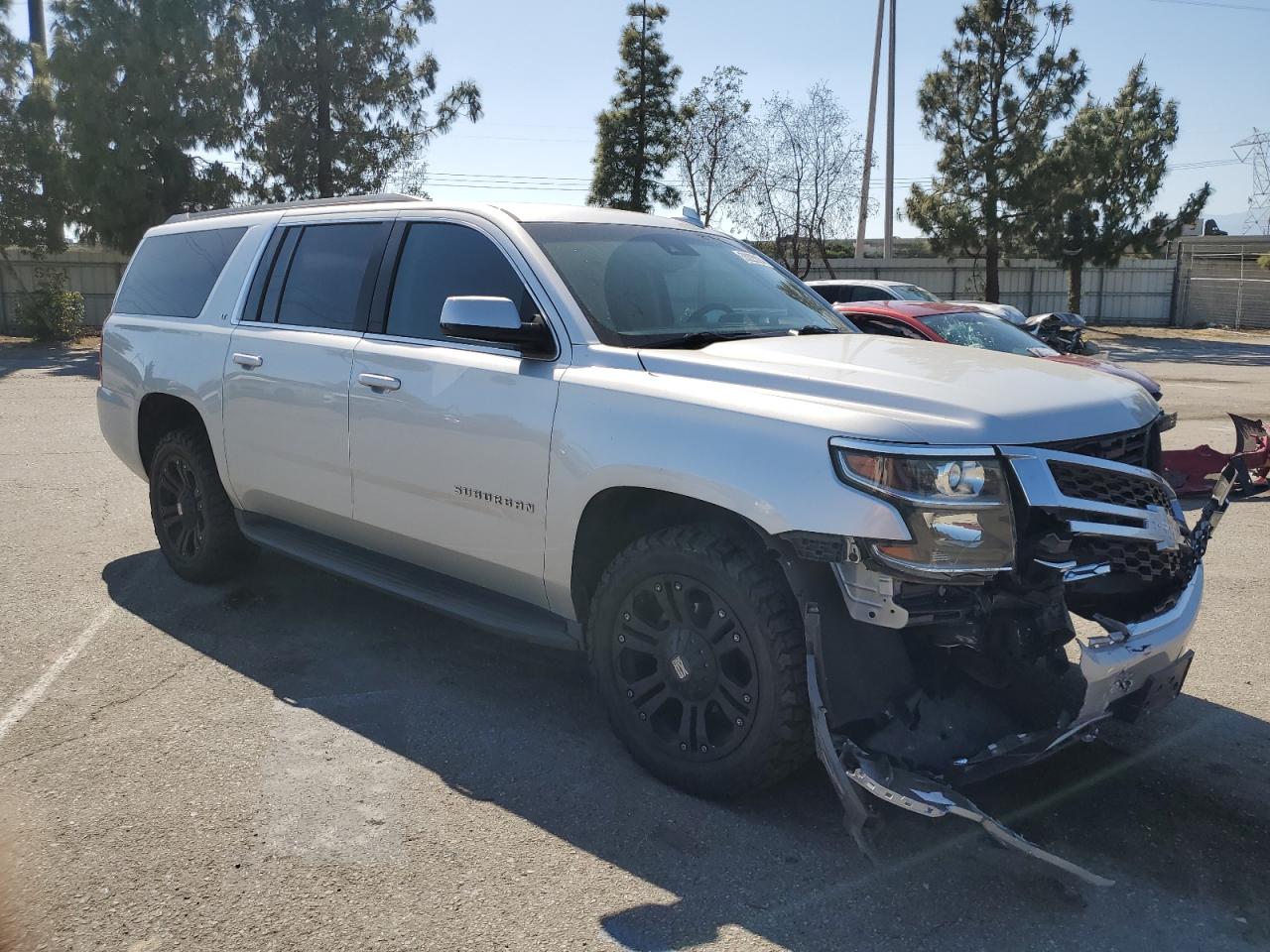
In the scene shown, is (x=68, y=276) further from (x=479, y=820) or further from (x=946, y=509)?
(x=946, y=509)

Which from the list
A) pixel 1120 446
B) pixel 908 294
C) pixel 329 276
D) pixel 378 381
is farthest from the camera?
pixel 908 294

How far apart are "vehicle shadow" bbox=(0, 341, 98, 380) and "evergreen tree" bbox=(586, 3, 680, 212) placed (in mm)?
12789

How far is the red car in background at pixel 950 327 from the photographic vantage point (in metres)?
11.0

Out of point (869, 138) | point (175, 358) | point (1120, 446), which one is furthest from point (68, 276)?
point (1120, 446)

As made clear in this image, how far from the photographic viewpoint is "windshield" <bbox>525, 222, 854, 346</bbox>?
404 cm

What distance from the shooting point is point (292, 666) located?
4.86 meters

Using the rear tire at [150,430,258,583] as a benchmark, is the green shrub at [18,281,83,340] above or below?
above

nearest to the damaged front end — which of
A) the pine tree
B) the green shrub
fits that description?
the pine tree

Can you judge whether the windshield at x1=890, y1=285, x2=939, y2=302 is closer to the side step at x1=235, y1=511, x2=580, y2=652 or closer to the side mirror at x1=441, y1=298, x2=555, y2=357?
the side step at x1=235, y1=511, x2=580, y2=652

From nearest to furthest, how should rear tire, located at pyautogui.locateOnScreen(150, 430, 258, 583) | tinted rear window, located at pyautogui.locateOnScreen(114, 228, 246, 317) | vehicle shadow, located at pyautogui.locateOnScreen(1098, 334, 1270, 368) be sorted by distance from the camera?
1. rear tire, located at pyautogui.locateOnScreen(150, 430, 258, 583)
2. tinted rear window, located at pyautogui.locateOnScreen(114, 228, 246, 317)
3. vehicle shadow, located at pyautogui.locateOnScreen(1098, 334, 1270, 368)

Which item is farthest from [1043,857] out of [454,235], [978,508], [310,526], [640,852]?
[310,526]

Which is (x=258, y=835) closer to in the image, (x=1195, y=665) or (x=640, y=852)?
(x=640, y=852)

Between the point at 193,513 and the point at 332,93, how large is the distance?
75.6 feet

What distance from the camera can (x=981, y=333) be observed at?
439 inches
